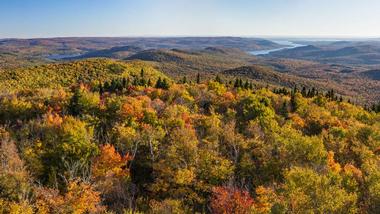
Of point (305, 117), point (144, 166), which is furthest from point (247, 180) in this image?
point (305, 117)

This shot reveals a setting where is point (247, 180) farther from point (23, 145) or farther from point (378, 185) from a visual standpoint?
point (23, 145)

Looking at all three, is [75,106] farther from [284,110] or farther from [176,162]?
[284,110]

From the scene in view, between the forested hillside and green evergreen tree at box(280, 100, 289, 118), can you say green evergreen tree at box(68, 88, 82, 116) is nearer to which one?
the forested hillside

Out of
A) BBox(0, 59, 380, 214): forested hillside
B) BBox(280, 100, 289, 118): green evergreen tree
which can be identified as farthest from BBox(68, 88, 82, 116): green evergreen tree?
BBox(280, 100, 289, 118): green evergreen tree

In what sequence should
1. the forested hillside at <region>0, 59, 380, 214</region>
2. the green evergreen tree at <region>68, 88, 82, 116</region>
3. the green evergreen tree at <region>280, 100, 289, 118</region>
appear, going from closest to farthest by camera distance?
the forested hillside at <region>0, 59, 380, 214</region> < the green evergreen tree at <region>68, 88, 82, 116</region> < the green evergreen tree at <region>280, 100, 289, 118</region>

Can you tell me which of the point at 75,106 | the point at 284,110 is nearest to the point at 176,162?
the point at 75,106

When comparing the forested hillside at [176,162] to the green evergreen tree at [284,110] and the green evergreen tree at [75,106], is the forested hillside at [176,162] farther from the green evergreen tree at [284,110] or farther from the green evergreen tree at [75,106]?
the green evergreen tree at [284,110]

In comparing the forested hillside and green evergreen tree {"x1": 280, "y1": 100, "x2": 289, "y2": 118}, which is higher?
the forested hillside

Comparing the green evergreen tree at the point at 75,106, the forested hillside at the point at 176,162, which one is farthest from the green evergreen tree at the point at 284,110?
the green evergreen tree at the point at 75,106

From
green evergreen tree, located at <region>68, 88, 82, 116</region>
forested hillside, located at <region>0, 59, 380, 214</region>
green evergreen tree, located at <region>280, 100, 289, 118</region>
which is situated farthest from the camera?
green evergreen tree, located at <region>280, 100, 289, 118</region>
